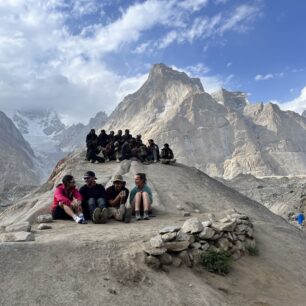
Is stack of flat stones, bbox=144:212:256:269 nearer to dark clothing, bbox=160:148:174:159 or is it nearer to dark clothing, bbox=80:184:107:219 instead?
dark clothing, bbox=80:184:107:219

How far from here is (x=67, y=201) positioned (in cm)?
1052

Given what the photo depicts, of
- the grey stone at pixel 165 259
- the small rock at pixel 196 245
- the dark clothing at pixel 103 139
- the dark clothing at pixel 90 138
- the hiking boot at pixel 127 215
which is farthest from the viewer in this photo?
the dark clothing at pixel 103 139

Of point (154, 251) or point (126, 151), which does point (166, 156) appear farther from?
point (154, 251)

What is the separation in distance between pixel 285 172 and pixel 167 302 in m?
169

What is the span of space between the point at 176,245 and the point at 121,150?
13.1 metres

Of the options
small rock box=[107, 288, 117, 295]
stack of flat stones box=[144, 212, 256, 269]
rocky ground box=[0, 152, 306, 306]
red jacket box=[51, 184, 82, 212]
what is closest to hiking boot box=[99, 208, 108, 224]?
rocky ground box=[0, 152, 306, 306]

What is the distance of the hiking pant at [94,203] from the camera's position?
10609 mm

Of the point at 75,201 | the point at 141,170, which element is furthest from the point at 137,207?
the point at 141,170

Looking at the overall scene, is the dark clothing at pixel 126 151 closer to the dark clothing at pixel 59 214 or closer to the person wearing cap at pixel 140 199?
the person wearing cap at pixel 140 199

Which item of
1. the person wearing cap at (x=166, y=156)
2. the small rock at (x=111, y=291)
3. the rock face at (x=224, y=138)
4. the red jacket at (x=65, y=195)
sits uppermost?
the rock face at (x=224, y=138)

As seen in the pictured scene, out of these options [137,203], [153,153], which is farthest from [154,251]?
[153,153]

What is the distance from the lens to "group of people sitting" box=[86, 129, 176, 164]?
2092 centimetres

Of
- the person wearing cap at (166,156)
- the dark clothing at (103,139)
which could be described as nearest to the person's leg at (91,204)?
the person wearing cap at (166,156)

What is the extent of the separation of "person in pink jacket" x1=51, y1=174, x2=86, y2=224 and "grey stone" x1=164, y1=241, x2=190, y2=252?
2963mm
